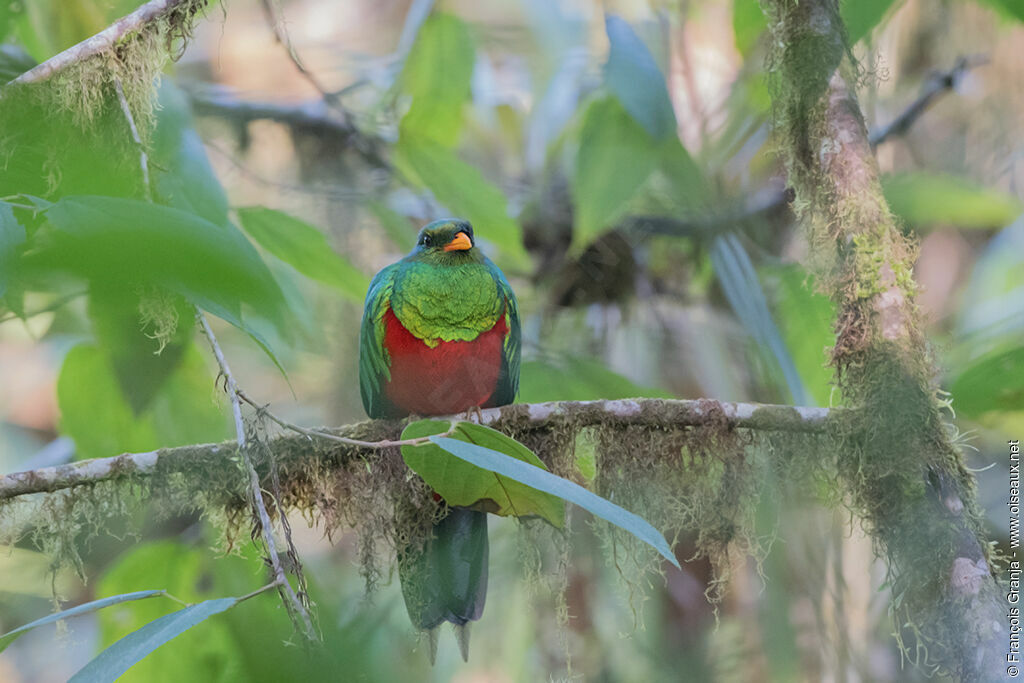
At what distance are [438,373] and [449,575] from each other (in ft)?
2.21

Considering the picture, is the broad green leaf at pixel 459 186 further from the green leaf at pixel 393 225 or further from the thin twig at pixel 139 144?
the thin twig at pixel 139 144

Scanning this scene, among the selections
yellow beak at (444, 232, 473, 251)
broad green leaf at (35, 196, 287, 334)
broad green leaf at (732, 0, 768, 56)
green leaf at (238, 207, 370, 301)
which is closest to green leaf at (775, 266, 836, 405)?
broad green leaf at (732, 0, 768, 56)

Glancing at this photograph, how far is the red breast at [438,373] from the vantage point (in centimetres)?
290

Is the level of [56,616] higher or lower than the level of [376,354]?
lower

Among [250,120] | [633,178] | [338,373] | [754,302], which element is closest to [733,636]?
[754,302]

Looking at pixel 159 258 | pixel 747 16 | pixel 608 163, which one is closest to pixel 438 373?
pixel 608 163

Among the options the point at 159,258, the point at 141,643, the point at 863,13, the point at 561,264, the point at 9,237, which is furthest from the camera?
the point at 561,264

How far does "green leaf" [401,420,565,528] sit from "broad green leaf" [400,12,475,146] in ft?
6.26

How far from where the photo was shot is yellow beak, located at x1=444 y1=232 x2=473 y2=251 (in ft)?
10.2

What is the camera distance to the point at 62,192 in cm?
63

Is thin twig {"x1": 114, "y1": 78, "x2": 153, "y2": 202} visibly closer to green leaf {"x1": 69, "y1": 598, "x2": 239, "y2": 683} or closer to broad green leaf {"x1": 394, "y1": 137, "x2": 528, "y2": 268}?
green leaf {"x1": 69, "y1": 598, "x2": 239, "y2": 683}

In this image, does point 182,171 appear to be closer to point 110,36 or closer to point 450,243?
point 110,36

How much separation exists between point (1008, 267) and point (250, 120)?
362 cm

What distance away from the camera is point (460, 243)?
310 cm
